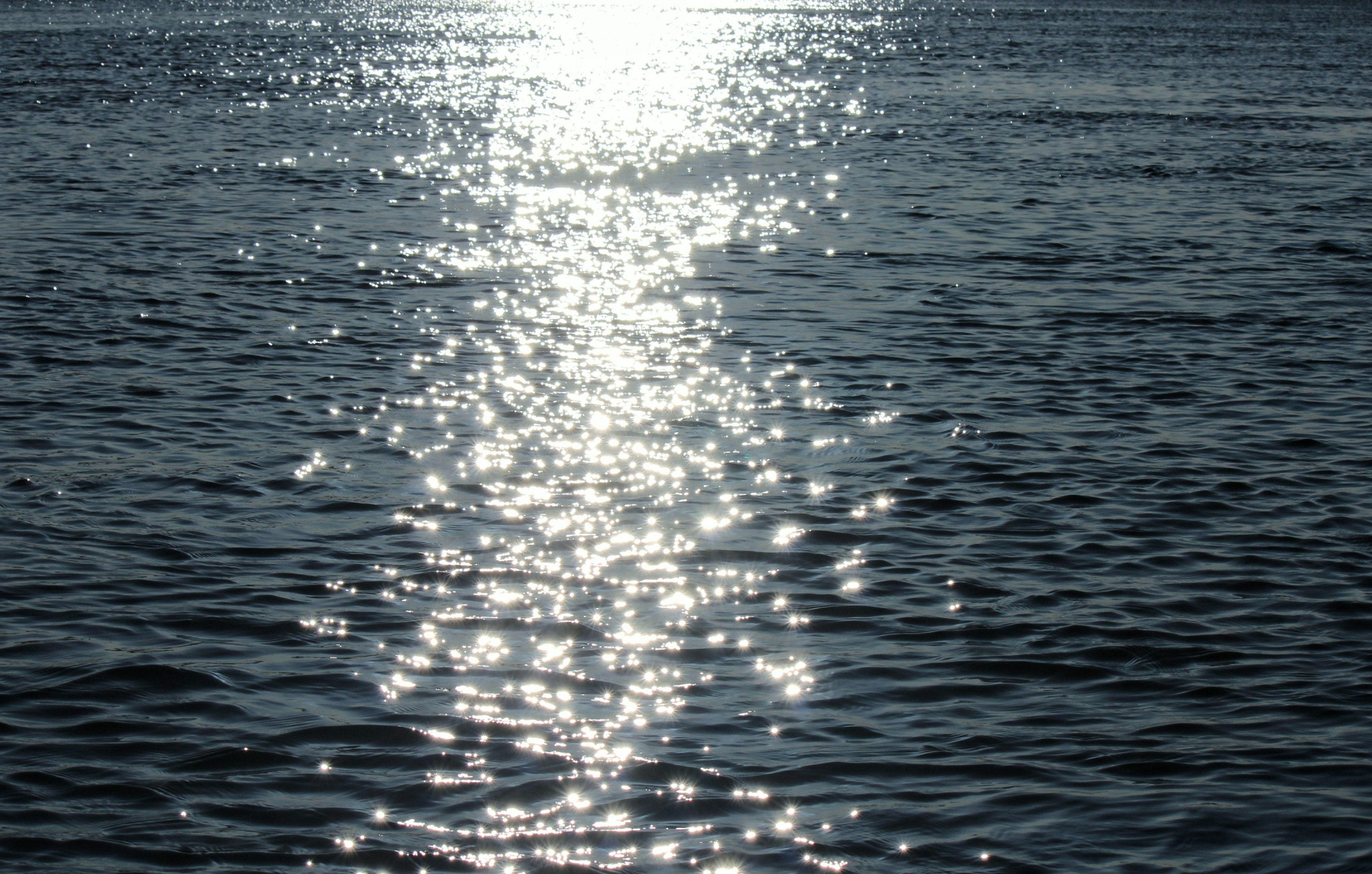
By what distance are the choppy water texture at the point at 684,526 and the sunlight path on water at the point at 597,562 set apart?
61 millimetres

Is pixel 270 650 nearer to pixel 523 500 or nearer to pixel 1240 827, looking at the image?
pixel 523 500

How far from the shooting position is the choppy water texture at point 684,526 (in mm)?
10938

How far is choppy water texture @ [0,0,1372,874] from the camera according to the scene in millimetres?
10938

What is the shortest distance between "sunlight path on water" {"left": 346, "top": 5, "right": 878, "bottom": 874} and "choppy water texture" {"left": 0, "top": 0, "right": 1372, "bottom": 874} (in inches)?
2.4

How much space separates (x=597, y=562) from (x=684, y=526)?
1.36 m

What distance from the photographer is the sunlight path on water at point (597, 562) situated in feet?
35.5

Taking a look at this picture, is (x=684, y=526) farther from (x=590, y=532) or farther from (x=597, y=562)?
(x=597, y=562)

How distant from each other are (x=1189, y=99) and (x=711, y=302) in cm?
4188

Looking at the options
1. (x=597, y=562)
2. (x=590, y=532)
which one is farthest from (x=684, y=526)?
(x=597, y=562)

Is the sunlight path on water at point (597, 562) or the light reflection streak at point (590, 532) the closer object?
the sunlight path on water at point (597, 562)

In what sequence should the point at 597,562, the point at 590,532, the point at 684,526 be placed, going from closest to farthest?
the point at 597,562
the point at 590,532
the point at 684,526

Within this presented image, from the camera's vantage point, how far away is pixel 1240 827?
10.8 metres

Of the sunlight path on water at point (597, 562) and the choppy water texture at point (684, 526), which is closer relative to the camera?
the sunlight path on water at point (597, 562)

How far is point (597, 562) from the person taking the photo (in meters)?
15.2
